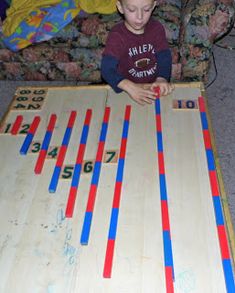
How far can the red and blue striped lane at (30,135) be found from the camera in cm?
122

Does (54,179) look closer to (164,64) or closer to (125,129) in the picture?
(125,129)

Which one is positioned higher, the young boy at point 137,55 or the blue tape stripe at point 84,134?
the young boy at point 137,55

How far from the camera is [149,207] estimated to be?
99 centimetres

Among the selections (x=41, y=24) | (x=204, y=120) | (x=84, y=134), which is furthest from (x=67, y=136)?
(x=41, y=24)

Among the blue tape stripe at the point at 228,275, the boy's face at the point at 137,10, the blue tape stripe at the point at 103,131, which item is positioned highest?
the boy's face at the point at 137,10

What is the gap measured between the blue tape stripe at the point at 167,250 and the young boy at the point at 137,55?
1.90 feet

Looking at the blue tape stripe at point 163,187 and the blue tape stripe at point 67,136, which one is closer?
the blue tape stripe at point 163,187

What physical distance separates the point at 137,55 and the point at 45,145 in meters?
0.57

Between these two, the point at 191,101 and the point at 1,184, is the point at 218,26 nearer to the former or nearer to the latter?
the point at 191,101

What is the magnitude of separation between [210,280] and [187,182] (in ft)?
0.99

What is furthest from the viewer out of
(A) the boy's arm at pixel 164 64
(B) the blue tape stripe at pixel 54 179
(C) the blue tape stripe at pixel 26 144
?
(A) the boy's arm at pixel 164 64

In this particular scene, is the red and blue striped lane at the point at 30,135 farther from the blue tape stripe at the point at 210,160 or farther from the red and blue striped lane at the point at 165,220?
the blue tape stripe at the point at 210,160

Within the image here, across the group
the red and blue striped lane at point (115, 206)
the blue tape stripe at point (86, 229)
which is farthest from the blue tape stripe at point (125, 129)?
the blue tape stripe at point (86, 229)

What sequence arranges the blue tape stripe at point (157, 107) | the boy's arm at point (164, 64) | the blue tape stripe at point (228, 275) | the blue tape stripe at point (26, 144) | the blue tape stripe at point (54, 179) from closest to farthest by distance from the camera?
the blue tape stripe at point (228, 275)
the blue tape stripe at point (54, 179)
the blue tape stripe at point (26, 144)
the blue tape stripe at point (157, 107)
the boy's arm at point (164, 64)
